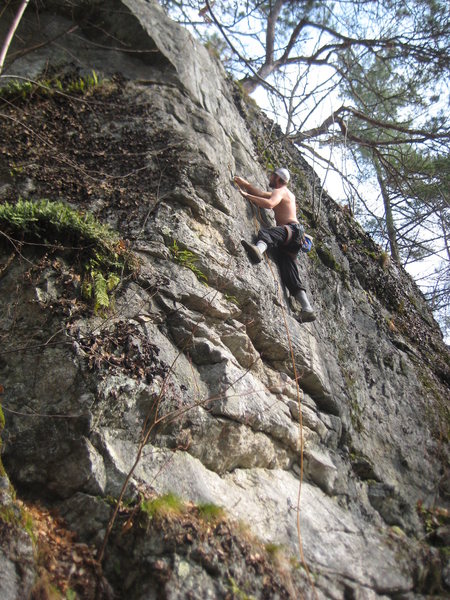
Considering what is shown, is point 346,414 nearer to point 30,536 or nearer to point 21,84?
point 30,536

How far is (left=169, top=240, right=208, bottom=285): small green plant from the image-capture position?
16.3 ft

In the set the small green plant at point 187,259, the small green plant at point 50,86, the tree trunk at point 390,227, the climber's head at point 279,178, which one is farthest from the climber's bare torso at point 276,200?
the tree trunk at point 390,227

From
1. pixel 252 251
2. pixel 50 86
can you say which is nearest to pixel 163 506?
pixel 252 251

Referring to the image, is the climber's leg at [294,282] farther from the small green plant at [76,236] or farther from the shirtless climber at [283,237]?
the small green plant at [76,236]

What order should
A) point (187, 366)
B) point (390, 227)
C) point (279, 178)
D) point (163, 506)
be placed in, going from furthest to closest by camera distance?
point (390, 227) → point (279, 178) → point (187, 366) → point (163, 506)

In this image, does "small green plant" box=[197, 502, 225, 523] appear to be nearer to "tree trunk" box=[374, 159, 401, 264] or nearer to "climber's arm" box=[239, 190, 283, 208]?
"climber's arm" box=[239, 190, 283, 208]

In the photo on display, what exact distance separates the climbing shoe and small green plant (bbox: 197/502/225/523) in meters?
2.98

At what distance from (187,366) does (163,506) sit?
1345mm

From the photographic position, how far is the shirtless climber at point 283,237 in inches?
236

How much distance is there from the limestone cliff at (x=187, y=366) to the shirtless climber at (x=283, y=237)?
20cm

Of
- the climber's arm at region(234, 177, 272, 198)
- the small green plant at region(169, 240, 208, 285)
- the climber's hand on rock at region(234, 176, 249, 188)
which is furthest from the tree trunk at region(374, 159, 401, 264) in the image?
the small green plant at region(169, 240, 208, 285)

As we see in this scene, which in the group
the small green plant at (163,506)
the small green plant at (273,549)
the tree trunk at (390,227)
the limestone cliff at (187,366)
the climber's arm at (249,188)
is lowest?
the small green plant at (273,549)

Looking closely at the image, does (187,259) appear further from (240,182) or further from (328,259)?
(328,259)

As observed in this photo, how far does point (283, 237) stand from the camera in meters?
6.23
